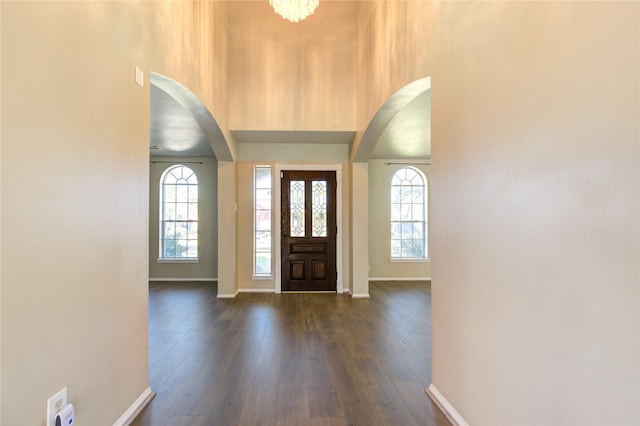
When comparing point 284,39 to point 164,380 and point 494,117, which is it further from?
point 164,380

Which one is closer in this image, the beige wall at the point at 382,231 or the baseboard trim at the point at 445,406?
the baseboard trim at the point at 445,406

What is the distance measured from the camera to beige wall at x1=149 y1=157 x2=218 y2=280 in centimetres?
696

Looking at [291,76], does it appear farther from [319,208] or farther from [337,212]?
[337,212]

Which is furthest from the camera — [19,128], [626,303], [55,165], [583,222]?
[55,165]

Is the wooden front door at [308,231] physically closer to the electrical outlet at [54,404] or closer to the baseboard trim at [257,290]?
the baseboard trim at [257,290]

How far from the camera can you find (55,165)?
1361mm

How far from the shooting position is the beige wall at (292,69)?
4605 millimetres

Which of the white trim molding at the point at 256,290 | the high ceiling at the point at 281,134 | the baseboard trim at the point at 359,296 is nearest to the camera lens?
the high ceiling at the point at 281,134

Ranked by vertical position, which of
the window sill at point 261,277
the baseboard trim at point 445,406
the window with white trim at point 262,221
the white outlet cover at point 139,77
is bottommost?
the baseboard trim at point 445,406

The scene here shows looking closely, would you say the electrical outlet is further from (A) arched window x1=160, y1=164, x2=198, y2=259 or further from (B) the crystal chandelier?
(A) arched window x1=160, y1=164, x2=198, y2=259

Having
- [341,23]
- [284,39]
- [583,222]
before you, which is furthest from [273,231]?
[583,222]

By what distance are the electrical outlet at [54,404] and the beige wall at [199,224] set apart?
5.65 metres

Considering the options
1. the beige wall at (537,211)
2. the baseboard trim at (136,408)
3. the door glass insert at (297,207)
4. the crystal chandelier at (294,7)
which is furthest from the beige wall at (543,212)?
the door glass insert at (297,207)

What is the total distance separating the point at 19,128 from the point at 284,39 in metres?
4.12
